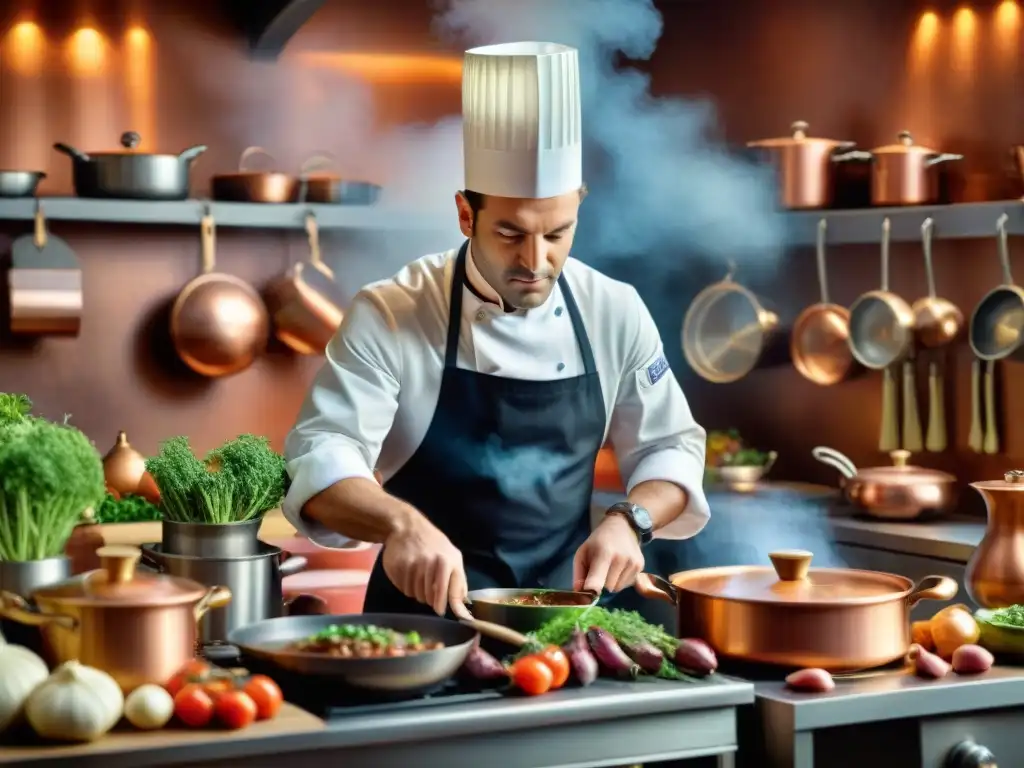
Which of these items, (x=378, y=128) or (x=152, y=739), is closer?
(x=152, y=739)

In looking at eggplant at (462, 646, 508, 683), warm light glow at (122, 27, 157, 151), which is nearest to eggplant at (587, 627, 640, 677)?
eggplant at (462, 646, 508, 683)

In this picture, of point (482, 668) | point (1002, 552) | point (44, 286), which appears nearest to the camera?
point (482, 668)

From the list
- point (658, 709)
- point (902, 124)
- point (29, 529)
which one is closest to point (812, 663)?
point (658, 709)

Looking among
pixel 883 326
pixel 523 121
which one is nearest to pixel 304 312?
pixel 883 326

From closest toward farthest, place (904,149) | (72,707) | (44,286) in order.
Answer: (72,707) → (904,149) → (44,286)

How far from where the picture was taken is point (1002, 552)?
7.95ft

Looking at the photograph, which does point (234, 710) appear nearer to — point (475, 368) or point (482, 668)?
point (482, 668)

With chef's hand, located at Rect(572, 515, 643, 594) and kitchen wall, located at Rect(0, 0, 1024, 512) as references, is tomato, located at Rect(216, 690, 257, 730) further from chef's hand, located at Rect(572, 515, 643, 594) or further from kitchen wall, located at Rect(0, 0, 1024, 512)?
kitchen wall, located at Rect(0, 0, 1024, 512)

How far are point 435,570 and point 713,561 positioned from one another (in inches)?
96.2

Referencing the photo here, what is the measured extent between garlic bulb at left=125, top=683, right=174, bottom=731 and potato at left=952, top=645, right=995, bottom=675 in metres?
1.09

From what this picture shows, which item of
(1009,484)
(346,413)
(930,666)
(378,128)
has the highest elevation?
(378,128)

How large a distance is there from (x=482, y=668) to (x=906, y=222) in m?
2.76

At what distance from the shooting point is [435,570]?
214 centimetres

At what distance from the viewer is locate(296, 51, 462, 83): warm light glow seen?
490cm
